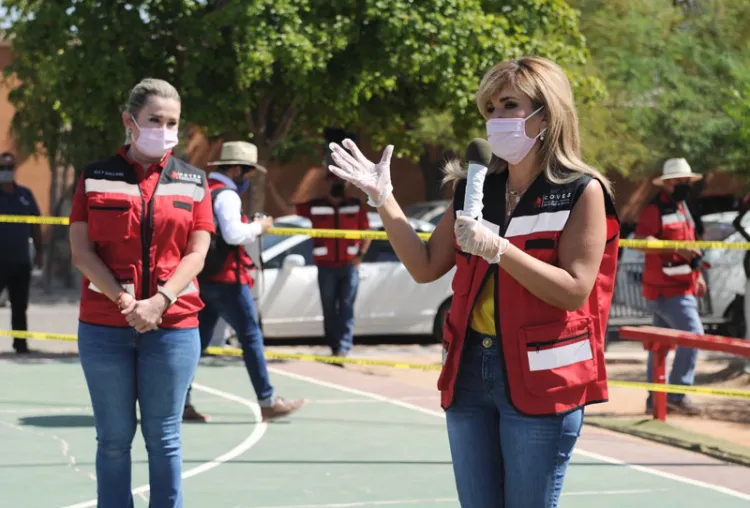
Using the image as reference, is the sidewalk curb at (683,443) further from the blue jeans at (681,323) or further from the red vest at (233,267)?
A: the red vest at (233,267)

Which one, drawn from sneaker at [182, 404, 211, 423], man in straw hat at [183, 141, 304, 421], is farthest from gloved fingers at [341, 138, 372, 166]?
sneaker at [182, 404, 211, 423]

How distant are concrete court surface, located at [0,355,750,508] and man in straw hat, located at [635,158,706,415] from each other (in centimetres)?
137

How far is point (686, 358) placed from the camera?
33.5ft

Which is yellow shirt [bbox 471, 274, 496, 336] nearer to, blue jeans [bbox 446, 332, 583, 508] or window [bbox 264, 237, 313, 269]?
blue jeans [bbox 446, 332, 583, 508]

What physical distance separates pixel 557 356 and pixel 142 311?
1.96 metres

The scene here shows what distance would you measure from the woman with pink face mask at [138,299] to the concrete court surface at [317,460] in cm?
136

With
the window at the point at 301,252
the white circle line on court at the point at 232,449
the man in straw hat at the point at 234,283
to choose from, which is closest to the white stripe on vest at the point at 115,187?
the white circle line on court at the point at 232,449

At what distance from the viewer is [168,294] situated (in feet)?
17.0

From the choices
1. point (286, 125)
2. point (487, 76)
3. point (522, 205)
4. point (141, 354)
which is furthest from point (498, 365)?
point (286, 125)

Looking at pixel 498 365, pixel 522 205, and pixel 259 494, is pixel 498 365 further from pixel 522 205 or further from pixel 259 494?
pixel 259 494

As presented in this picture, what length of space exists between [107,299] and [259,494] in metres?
2.01

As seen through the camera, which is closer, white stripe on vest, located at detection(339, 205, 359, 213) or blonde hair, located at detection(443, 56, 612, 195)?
blonde hair, located at detection(443, 56, 612, 195)

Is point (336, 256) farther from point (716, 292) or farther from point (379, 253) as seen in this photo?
point (716, 292)

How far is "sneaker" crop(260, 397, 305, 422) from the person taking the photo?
29.8 feet
